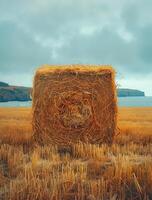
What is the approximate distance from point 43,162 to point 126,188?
76.9 inches

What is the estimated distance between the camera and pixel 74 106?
9625mm

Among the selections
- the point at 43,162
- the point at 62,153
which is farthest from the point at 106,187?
the point at 62,153

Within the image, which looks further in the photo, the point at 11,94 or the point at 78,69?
the point at 11,94

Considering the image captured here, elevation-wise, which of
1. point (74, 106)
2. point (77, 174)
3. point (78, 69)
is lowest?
point (77, 174)

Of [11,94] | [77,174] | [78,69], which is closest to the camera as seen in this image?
[77,174]

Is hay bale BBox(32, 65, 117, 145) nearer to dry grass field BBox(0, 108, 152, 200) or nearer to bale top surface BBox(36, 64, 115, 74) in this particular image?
→ bale top surface BBox(36, 64, 115, 74)

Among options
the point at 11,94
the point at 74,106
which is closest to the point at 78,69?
the point at 74,106

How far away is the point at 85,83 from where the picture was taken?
9.59 m

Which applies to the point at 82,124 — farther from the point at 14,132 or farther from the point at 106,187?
the point at 106,187

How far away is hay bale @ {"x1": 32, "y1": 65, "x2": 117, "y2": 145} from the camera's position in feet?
31.4

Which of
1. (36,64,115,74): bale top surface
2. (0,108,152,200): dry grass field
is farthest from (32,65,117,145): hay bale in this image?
(0,108,152,200): dry grass field

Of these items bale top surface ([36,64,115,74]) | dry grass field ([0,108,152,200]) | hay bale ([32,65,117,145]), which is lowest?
dry grass field ([0,108,152,200])

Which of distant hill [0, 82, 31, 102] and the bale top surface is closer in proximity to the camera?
the bale top surface

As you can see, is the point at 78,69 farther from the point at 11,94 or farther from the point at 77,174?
the point at 11,94
